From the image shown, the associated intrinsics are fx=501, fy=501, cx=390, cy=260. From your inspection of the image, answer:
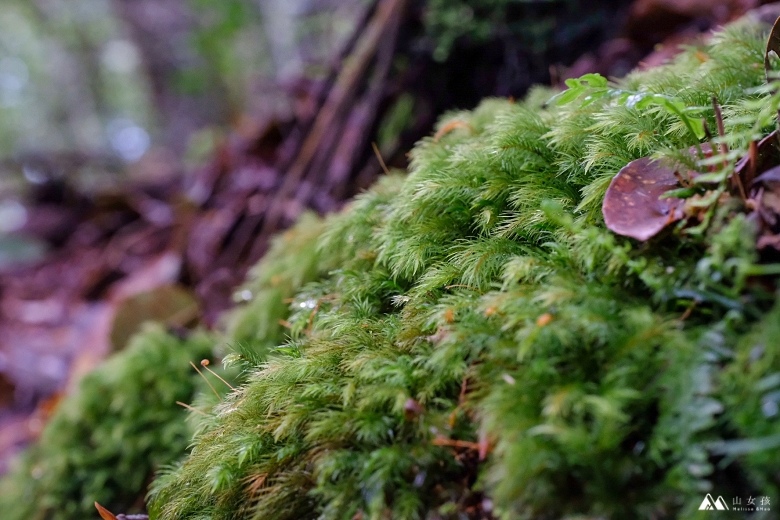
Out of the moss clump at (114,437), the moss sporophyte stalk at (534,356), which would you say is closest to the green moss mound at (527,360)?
the moss sporophyte stalk at (534,356)

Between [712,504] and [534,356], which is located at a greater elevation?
[534,356]

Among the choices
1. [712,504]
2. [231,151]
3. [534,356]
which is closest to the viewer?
[712,504]

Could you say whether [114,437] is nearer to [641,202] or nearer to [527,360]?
[527,360]

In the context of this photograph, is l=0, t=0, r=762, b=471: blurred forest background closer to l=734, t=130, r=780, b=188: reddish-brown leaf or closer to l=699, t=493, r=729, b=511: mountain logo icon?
l=734, t=130, r=780, b=188: reddish-brown leaf

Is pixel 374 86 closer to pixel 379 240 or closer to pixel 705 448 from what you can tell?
pixel 379 240

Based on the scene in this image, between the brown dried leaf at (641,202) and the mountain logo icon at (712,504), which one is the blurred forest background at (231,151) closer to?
the brown dried leaf at (641,202)

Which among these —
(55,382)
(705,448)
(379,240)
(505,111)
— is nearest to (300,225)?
(379,240)

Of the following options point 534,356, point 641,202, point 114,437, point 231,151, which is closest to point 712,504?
point 534,356
